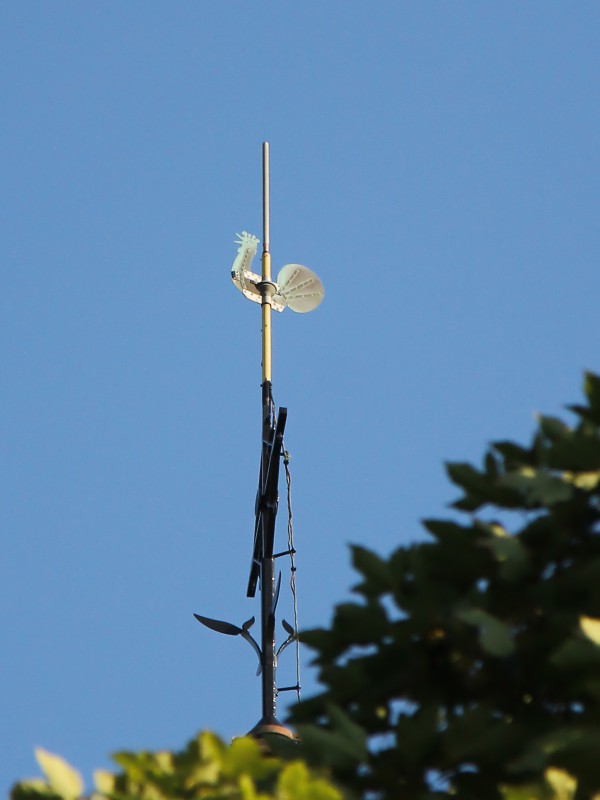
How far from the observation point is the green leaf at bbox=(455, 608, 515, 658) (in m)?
3.61

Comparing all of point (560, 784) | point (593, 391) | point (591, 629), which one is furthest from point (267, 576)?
point (560, 784)

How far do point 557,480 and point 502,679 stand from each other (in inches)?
21.9

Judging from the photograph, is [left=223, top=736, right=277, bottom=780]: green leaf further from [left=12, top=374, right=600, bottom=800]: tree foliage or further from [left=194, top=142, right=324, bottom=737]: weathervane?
[left=194, top=142, right=324, bottom=737]: weathervane

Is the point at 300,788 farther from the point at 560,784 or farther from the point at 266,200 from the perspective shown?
the point at 266,200

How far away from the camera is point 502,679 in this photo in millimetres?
3834

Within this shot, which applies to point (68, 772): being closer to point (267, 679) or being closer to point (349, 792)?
point (349, 792)

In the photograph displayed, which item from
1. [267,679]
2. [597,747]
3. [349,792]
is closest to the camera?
[597,747]

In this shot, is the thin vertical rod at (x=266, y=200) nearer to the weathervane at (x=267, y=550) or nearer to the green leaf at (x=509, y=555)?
the weathervane at (x=267, y=550)

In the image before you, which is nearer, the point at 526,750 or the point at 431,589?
the point at 526,750

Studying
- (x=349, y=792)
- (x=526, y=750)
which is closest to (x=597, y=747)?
(x=526, y=750)

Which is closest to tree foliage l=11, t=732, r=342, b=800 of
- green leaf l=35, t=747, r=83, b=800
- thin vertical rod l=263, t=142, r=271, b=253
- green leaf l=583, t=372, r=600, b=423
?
green leaf l=35, t=747, r=83, b=800

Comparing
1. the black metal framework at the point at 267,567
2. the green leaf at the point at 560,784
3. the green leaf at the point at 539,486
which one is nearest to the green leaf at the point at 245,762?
the green leaf at the point at 560,784

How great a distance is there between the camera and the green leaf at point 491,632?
11.8 ft

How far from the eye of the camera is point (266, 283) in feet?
41.9
